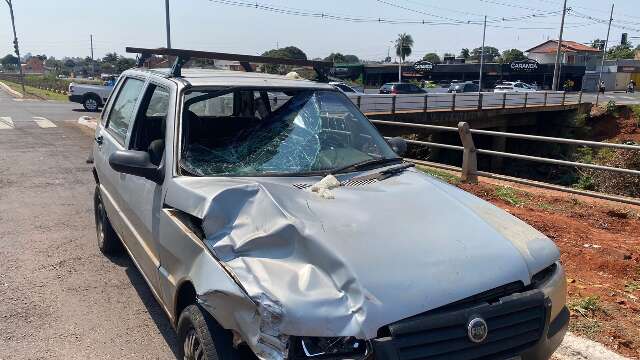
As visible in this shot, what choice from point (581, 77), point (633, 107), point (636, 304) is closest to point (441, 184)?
point (636, 304)

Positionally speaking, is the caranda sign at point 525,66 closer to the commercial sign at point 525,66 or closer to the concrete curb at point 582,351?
the commercial sign at point 525,66

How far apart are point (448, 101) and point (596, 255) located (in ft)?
79.8

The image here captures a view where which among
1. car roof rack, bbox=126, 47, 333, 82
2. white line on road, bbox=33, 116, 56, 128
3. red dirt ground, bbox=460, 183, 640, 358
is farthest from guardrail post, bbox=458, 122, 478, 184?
white line on road, bbox=33, 116, 56, 128

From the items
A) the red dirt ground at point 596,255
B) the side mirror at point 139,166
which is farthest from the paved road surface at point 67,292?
the side mirror at point 139,166

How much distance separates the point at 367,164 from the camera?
3.62 m

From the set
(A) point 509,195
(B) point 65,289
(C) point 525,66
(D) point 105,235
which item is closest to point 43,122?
(D) point 105,235

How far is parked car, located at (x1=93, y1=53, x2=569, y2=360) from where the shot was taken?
2.16 metres

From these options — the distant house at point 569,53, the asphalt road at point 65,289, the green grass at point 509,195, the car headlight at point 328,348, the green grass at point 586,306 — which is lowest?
the asphalt road at point 65,289

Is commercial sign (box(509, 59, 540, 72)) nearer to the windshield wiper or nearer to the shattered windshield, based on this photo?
the shattered windshield

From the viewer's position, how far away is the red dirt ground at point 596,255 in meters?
3.77

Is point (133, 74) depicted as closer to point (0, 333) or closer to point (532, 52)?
point (0, 333)

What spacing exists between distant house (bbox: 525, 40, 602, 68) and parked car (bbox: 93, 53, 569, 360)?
9054cm

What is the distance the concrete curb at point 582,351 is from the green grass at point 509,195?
4.14 meters

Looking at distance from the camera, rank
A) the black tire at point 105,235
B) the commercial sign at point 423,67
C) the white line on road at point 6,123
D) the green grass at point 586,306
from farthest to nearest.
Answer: the commercial sign at point 423,67, the white line on road at point 6,123, the black tire at point 105,235, the green grass at point 586,306
